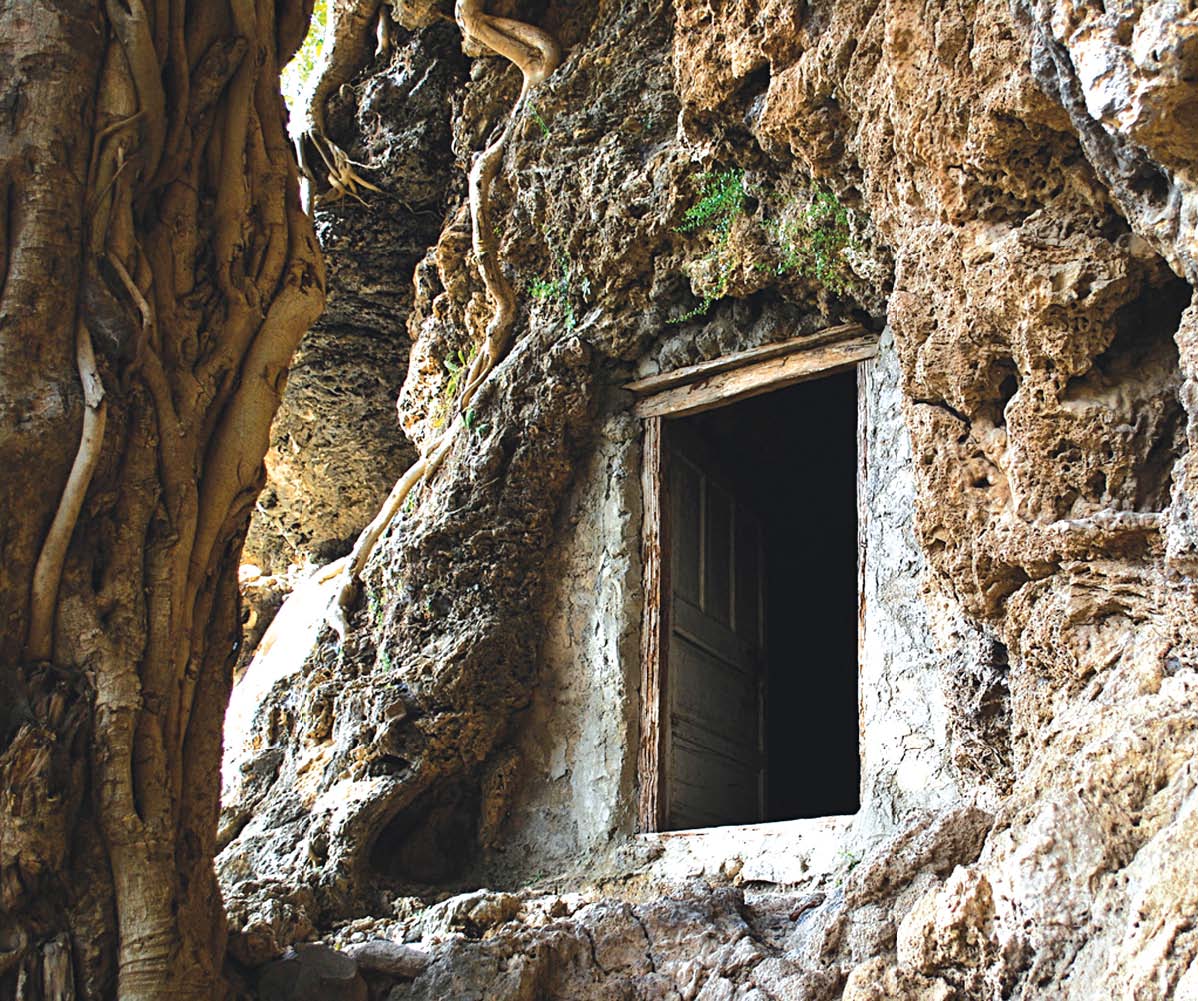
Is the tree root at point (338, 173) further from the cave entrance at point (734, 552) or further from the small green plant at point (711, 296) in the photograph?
the small green plant at point (711, 296)

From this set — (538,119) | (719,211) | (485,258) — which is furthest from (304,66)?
(719,211)

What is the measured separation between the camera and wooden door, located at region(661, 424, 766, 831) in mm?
6371

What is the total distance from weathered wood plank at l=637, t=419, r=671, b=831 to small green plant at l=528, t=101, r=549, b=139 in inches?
72.2

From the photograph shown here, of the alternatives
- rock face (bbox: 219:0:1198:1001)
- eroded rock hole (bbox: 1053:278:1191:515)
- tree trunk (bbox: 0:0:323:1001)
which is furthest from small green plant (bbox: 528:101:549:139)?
eroded rock hole (bbox: 1053:278:1191:515)

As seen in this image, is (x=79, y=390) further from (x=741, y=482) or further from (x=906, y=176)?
(x=741, y=482)

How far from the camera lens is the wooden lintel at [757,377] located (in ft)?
19.5

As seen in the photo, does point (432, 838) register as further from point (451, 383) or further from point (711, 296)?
point (711, 296)

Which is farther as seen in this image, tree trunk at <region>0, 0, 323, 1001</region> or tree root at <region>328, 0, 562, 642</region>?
tree root at <region>328, 0, 562, 642</region>

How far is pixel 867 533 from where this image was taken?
566 cm

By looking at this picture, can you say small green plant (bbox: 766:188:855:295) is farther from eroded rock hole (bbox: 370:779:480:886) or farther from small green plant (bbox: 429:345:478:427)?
eroded rock hole (bbox: 370:779:480:886)

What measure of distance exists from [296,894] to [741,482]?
3.76 meters

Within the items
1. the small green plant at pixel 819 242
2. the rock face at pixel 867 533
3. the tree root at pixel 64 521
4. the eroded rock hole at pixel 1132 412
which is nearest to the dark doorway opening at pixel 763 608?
the rock face at pixel 867 533

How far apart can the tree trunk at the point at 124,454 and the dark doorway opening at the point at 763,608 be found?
2.89 meters

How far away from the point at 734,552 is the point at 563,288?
6.19 feet
